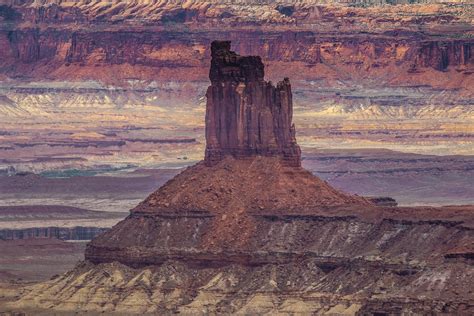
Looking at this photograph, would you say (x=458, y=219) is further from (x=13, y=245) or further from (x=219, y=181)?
(x=13, y=245)

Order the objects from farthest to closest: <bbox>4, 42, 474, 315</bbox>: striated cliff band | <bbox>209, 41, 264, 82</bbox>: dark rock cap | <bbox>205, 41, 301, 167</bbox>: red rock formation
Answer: <bbox>209, 41, 264, 82</bbox>: dark rock cap → <bbox>205, 41, 301, 167</bbox>: red rock formation → <bbox>4, 42, 474, 315</bbox>: striated cliff band

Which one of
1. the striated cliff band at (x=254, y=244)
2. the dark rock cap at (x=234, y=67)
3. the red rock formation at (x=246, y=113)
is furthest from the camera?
the dark rock cap at (x=234, y=67)

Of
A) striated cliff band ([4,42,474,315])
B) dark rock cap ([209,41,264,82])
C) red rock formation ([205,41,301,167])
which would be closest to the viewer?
striated cliff band ([4,42,474,315])

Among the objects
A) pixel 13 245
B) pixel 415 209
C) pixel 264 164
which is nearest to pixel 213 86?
pixel 264 164

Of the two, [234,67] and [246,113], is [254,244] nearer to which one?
[246,113]

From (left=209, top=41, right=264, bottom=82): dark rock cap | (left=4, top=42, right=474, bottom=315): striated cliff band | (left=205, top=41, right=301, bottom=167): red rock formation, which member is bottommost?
(left=4, top=42, right=474, bottom=315): striated cliff band

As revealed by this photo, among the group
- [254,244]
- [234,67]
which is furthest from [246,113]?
[254,244]
